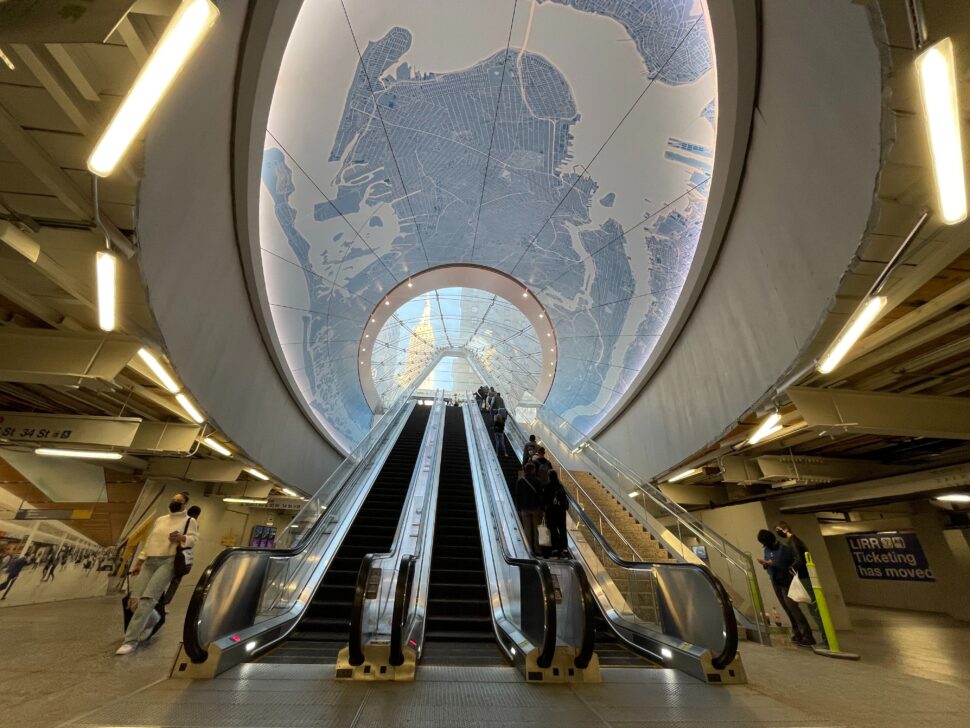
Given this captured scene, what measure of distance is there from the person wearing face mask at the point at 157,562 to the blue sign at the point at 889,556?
17.7 m

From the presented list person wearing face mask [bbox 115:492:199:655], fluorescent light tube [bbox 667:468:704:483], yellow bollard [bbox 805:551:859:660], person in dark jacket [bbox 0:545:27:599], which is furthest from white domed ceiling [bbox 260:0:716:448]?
person in dark jacket [bbox 0:545:27:599]

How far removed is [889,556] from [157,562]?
19515 mm

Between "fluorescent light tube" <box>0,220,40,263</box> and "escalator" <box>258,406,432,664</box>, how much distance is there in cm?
369

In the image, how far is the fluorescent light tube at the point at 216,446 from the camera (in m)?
7.77

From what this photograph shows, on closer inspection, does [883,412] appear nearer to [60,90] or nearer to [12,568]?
[60,90]

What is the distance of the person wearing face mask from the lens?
384 centimetres

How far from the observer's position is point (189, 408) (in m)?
Answer: 6.04

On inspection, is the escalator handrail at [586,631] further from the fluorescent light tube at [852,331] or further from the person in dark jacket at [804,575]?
the person in dark jacket at [804,575]

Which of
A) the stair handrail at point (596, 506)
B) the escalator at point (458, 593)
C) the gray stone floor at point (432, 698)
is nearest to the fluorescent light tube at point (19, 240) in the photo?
the gray stone floor at point (432, 698)

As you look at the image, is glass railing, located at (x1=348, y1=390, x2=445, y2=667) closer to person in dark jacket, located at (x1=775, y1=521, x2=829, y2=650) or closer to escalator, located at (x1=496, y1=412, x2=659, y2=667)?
escalator, located at (x1=496, y1=412, x2=659, y2=667)

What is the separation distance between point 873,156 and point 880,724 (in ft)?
12.2

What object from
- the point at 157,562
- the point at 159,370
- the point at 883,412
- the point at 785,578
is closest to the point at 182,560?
the point at 157,562

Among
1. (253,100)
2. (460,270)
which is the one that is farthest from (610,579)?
(460,270)

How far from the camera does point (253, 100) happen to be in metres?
4.26
